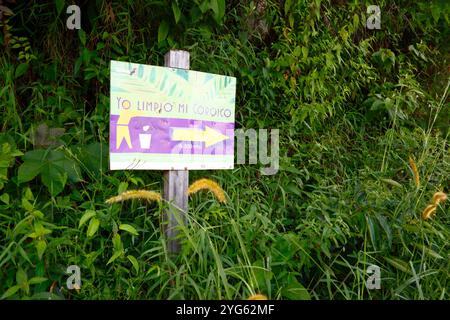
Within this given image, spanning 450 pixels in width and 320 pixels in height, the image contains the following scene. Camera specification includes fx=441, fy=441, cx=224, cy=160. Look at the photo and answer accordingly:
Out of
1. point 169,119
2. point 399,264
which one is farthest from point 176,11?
point 399,264

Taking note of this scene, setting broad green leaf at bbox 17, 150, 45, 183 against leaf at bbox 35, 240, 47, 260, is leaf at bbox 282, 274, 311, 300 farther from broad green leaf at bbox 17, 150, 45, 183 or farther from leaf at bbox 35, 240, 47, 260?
broad green leaf at bbox 17, 150, 45, 183

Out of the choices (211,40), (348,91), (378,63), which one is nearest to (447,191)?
(348,91)

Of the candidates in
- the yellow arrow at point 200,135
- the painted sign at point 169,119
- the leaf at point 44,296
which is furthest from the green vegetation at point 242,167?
the yellow arrow at point 200,135

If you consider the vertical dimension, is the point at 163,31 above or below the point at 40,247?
above

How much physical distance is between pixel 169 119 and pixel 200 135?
0.21 meters

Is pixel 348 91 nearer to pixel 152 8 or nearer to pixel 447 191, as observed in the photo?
pixel 447 191

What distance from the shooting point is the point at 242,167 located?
3.09 m

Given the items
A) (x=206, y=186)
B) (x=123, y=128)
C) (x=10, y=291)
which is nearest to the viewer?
(x=10, y=291)

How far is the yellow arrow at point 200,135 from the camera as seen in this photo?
2393 millimetres

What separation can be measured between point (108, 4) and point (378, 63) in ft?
8.81

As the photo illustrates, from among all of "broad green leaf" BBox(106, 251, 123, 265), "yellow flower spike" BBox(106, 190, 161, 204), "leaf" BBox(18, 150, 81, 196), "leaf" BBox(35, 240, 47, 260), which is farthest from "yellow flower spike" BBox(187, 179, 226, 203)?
"leaf" BBox(35, 240, 47, 260)

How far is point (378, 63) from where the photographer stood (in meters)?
4.34

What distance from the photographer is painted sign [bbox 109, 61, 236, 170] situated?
224 cm

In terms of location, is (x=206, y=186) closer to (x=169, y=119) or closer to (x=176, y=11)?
(x=169, y=119)
